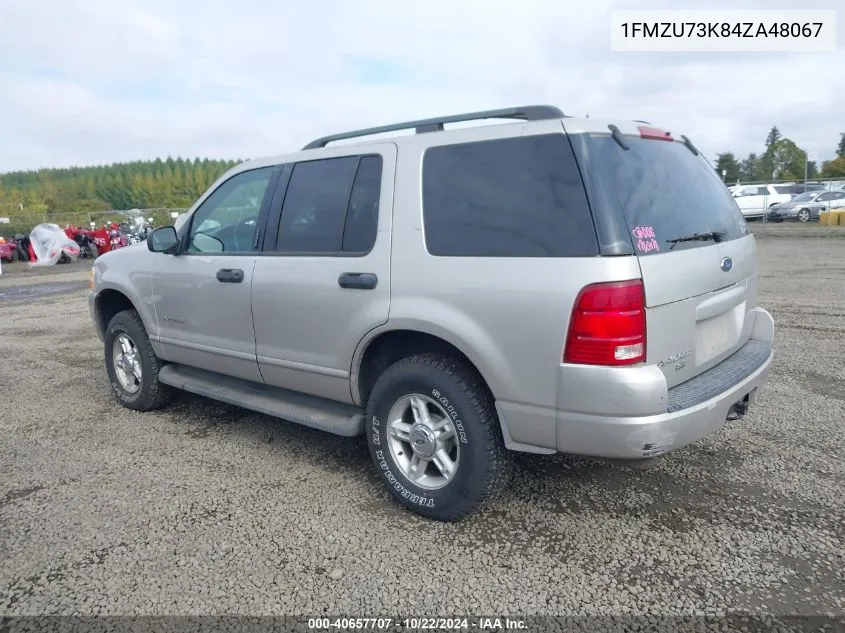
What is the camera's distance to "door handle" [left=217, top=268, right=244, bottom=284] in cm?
404

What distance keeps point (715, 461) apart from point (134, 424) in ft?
13.3

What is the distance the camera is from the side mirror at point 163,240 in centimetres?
445

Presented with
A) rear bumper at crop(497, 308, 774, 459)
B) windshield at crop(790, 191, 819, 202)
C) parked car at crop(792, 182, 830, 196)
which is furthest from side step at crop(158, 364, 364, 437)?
parked car at crop(792, 182, 830, 196)

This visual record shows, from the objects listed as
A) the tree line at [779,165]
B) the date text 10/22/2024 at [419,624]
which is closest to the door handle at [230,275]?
the date text 10/22/2024 at [419,624]

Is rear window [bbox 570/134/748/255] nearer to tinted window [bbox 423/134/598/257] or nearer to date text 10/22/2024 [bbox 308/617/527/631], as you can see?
tinted window [bbox 423/134/598/257]

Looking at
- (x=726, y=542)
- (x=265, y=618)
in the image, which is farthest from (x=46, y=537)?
(x=726, y=542)

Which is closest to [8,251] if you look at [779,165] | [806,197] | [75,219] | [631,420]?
[75,219]

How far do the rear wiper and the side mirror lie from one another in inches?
129

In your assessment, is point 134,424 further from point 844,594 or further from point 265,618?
point 844,594

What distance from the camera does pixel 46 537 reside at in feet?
10.5

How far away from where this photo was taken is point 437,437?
3.17 meters

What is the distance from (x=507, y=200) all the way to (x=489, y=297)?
47 cm

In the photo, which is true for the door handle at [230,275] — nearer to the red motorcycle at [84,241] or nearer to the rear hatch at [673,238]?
the rear hatch at [673,238]

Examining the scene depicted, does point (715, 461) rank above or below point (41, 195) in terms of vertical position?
below
